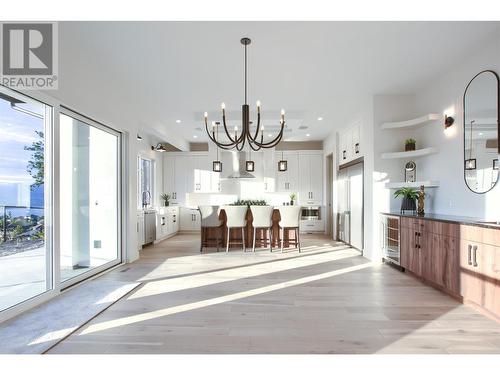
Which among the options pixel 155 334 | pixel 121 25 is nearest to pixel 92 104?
pixel 121 25

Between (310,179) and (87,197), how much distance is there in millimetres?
6326

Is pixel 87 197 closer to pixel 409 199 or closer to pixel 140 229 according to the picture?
pixel 140 229

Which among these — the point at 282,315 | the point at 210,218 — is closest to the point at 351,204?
the point at 210,218

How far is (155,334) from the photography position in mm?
2320

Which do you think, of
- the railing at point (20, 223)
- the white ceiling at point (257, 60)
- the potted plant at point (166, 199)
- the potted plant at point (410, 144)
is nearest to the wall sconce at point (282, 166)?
the white ceiling at point (257, 60)

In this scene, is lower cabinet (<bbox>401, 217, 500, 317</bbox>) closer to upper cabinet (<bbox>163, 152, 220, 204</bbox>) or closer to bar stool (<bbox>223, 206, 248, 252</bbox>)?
bar stool (<bbox>223, 206, 248, 252</bbox>)

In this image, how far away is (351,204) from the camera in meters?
6.27

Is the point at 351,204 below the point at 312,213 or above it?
above

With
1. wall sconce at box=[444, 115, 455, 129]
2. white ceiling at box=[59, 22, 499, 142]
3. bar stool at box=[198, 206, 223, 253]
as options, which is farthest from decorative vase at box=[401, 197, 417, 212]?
bar stool at box=[198, 206, 223, 253]

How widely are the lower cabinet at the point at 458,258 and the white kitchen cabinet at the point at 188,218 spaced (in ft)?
19.7

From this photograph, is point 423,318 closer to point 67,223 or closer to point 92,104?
point 67,223

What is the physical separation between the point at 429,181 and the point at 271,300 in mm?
2950
